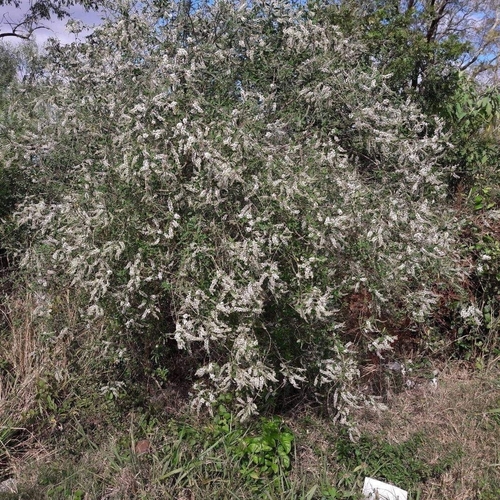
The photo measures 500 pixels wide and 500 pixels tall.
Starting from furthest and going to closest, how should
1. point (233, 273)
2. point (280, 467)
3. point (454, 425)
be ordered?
point (454, 425) < point (280, 467) < point (233, 273)

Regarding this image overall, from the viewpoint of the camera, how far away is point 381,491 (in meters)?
3.29

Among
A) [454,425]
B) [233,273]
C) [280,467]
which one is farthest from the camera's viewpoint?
[454,425]

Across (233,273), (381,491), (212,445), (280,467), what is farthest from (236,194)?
(381,491)

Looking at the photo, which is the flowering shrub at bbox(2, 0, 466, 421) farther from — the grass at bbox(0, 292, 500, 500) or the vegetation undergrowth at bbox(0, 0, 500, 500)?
the grass at bbox(0, 292, 500, 500)

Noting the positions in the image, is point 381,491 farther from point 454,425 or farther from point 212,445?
point 212,445

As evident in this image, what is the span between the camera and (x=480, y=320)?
4.77 meters

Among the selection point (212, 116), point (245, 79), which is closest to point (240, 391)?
point (212, 116)

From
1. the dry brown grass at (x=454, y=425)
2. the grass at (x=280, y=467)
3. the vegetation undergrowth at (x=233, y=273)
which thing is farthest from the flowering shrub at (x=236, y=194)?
the dry brown grass at (x=454, y=425)

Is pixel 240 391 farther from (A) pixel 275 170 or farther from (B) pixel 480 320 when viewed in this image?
(B) pixel 480 320

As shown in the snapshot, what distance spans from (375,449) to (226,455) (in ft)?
2.88

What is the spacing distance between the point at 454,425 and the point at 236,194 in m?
1.97

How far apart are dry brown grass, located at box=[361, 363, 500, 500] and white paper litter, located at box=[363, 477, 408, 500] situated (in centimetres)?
19

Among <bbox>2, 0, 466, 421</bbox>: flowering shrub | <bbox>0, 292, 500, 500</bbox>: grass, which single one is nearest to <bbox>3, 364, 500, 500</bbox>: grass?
<bbox>0, 292, 500, 500</bbox>: grass

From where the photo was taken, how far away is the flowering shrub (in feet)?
10.9
